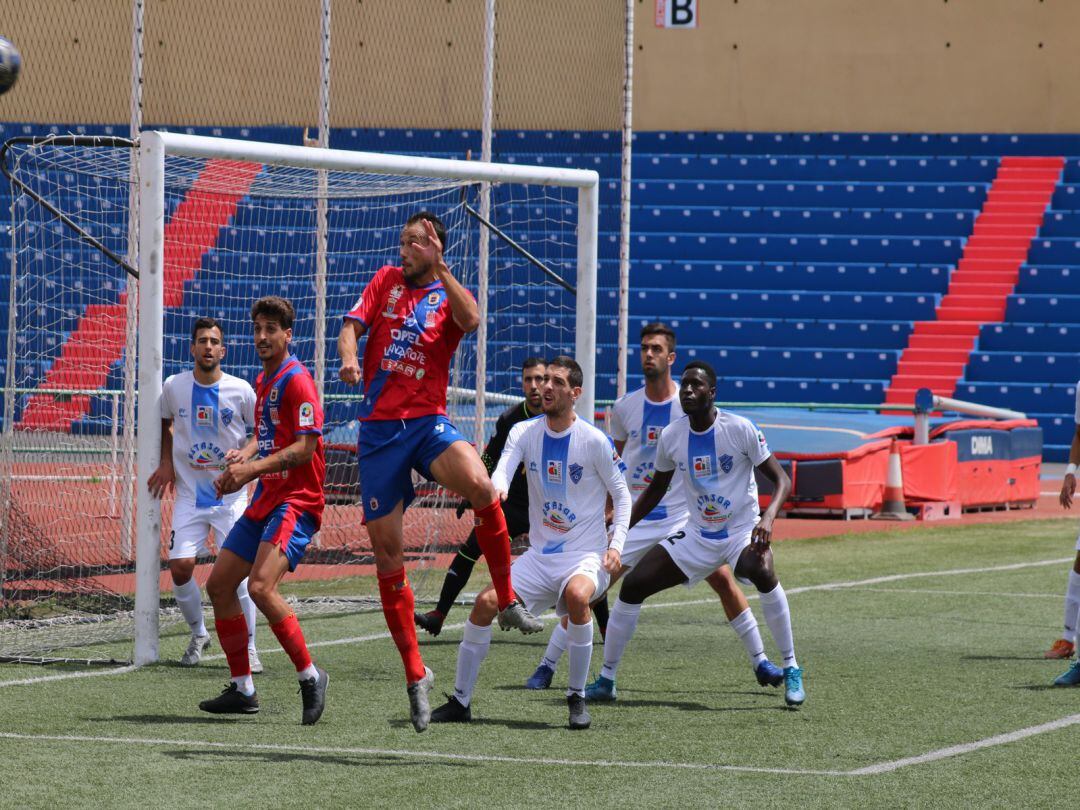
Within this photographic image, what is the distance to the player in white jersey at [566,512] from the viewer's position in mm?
7957

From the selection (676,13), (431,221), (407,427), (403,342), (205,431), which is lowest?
(205,431)

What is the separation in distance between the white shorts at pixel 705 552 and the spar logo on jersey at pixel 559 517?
0.81 metres

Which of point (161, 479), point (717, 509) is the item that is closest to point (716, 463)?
point (717, 509)

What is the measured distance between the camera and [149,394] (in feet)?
31.3

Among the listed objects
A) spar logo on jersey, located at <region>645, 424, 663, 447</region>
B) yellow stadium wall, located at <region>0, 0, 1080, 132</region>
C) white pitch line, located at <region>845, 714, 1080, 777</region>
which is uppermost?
yellow stadium wall, located at <region>0, 0, 1080, 132</region>

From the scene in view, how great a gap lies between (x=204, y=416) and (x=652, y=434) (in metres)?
2.59

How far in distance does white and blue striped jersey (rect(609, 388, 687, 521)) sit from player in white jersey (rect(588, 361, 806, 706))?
0.83m

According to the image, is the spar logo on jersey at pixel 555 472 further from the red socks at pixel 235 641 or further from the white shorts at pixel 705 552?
the red socks at pixel 235 641

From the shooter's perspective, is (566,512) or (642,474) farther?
(642,474)

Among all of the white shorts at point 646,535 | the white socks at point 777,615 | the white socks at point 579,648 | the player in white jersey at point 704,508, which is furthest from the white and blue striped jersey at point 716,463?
the white socks at point 579,648

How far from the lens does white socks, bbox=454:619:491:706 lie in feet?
25.7

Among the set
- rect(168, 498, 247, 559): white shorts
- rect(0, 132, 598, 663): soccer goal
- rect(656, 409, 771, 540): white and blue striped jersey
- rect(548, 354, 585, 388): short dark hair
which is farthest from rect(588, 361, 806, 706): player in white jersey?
rect(0, 132, 598, 663): soccer goal

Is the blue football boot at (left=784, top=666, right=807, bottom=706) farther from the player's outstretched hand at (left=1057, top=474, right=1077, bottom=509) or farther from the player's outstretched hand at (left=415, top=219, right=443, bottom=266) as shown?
the player's outstretched hand at (left=415, top=219, right=443, bottom=266)

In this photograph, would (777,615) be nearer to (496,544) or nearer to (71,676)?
(496,544)
